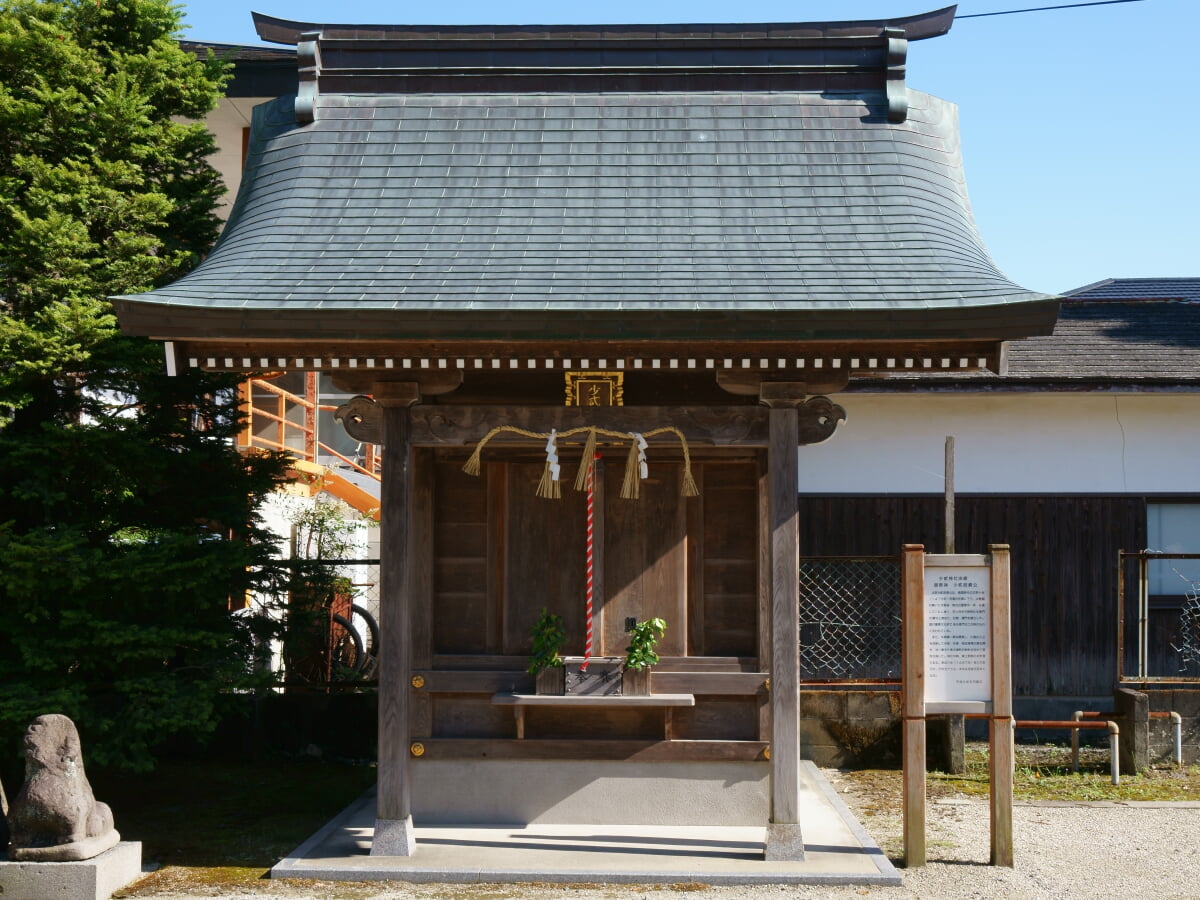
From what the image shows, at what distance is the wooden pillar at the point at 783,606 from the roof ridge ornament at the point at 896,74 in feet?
9.94

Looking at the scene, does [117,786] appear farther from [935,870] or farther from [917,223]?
[917,223]

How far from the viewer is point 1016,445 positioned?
12664 mm

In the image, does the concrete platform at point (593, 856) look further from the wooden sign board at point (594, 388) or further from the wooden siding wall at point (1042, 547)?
the wooden siding wall at point (1042, 547)

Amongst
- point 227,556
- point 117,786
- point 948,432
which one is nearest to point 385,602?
point 227,556

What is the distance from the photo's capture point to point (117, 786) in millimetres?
10258

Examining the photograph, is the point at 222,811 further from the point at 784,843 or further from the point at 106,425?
the point at 784,843

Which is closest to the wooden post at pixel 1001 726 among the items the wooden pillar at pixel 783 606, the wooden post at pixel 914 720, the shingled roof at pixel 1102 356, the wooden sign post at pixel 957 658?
the wooden sign post at pixel 957 658

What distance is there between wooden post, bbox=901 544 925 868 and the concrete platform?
28 centimetres

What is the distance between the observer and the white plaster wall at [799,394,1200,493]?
12.6 m

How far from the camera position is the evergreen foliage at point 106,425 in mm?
8602

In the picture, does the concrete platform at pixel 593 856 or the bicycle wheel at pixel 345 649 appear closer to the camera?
the concrete platform at pixel 593 856

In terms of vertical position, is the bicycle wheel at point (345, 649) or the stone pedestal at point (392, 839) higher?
the bicycle wheel at point (345, 649)

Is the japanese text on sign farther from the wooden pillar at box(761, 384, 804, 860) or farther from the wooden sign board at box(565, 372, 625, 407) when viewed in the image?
the wooden sign board at box(565, 372, 625, 407)

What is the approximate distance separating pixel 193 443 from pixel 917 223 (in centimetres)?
619
